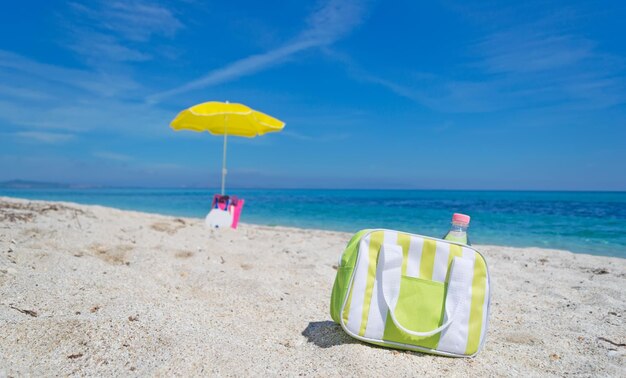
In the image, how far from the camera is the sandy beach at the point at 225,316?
2.03 metres

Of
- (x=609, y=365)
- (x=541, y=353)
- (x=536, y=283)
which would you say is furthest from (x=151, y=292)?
(x=536, y=283)

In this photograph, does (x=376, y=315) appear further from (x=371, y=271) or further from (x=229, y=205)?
(x=229, y=205)

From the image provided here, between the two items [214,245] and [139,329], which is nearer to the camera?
[139,329]

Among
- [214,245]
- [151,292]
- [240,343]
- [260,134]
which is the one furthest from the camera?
[260,134]

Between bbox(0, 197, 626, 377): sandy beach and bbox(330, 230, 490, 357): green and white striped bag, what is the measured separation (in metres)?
0.13

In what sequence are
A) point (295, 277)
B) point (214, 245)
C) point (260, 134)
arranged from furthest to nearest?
point (260, 134) → point (214, 245) → point (295, 277)

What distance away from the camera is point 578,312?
3.20 metres

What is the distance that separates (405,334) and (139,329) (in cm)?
158

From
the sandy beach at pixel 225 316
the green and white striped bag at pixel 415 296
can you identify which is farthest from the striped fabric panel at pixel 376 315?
the sandy beach at pixel 225 316

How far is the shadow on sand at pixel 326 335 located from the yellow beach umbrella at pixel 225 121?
6.21 metres

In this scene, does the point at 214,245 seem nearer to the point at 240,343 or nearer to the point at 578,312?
the point at 240,343

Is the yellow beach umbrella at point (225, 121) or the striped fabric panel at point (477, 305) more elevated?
the yellow beach umbrella at point (225, 121)

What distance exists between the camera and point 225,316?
9.33ft

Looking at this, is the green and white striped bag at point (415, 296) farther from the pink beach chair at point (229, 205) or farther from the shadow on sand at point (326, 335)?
the pink beach chair at point (229, 205)
